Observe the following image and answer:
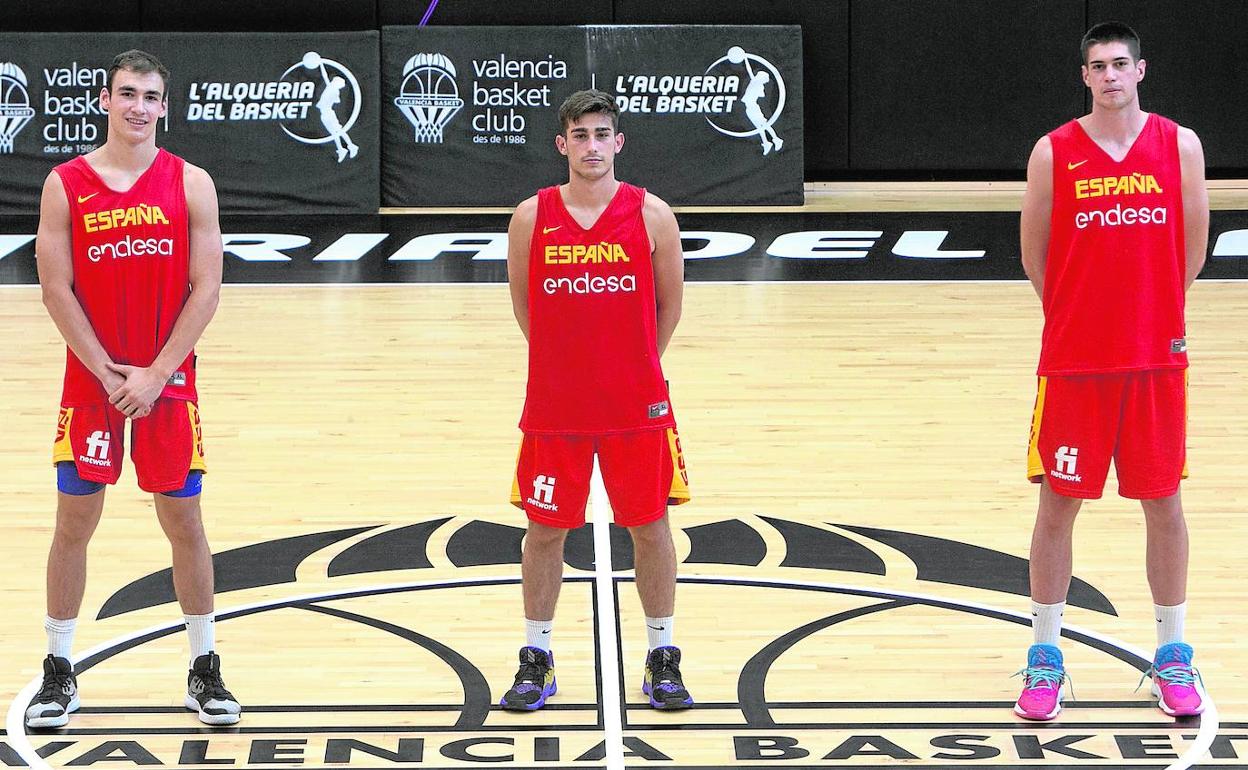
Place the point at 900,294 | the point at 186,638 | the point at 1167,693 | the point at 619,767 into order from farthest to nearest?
the point at 900,294 → the point at 186,638 → the point at 1167,693 → the point at 619,767

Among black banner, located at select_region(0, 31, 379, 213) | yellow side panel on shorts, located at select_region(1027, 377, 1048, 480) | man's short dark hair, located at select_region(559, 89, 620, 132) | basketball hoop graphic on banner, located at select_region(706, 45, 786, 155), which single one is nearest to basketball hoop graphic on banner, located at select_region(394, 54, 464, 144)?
black banner, located at select_region(0, 31, 379, 213)

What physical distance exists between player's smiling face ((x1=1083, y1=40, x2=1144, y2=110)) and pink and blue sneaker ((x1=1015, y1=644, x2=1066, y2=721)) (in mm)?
1381

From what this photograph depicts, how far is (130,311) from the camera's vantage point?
3.94 metres

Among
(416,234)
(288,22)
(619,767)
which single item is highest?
(288,22)

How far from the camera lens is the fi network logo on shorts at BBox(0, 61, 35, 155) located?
12883 millimetres

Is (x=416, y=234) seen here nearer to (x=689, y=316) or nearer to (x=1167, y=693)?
(x=689, y=316)

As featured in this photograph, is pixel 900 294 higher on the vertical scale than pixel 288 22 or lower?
lower

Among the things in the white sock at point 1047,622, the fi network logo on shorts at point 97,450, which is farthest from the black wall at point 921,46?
the fi network logo on shorts at point 97,450

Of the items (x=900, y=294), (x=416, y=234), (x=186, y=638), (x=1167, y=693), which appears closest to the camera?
(x=1167, y=693)

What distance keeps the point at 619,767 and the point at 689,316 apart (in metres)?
5.68

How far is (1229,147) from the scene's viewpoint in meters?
14.6

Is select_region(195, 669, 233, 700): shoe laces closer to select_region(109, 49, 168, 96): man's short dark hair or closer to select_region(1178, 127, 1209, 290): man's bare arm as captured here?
select_region(109, 49, 168, 96): man's short dark hair

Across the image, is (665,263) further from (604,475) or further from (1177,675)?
(1177,675)

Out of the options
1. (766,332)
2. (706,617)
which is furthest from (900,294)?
(706,617)
